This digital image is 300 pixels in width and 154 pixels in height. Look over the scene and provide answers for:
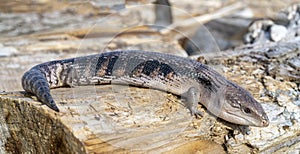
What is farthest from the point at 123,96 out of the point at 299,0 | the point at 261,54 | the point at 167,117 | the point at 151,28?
the point at 299,0

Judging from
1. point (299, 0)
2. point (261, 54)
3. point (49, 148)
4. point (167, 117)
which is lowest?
point (49, 148)

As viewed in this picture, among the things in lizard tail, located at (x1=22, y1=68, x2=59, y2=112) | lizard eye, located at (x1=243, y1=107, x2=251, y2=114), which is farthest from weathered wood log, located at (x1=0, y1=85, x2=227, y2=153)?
lizard eye, located at (x1=243, y1=107, x2=251, y2=114)

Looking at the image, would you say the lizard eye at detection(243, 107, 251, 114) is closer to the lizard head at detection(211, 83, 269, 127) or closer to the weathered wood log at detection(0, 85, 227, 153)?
the lizard head at detection(211, 83, 269, 127)

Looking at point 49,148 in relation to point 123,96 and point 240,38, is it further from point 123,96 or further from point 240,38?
point 240,38

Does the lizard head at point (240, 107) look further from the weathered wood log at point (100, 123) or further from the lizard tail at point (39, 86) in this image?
the lizard tail at point (39, 86)

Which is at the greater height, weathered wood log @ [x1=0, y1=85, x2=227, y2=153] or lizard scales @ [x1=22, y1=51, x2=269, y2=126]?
lizard scales @ [x1=22, y1=51, x2=269, y2=126]

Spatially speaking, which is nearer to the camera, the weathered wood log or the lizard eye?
the weathered wood log

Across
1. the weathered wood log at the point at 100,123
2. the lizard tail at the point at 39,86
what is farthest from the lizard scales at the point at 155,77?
the weathered wood log at the point at 100,123
